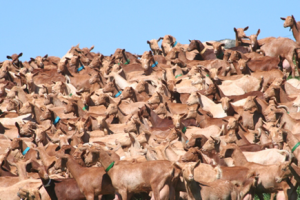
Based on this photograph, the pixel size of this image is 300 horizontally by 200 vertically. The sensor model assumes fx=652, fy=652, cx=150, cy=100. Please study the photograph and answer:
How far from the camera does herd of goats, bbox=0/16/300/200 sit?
10.9 m

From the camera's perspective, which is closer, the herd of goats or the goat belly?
the goat belly

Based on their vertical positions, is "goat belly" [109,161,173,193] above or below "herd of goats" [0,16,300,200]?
above

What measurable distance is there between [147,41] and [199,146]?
47.1 ft

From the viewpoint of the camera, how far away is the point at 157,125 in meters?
16.9

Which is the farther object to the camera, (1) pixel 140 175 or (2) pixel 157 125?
(2) pixel 157 125

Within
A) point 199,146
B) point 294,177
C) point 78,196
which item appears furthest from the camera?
point 199,146

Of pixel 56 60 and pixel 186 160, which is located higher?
pixel 186 160

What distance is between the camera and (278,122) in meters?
14.6

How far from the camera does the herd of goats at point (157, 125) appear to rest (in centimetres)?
1090

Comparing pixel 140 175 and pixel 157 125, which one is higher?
pixel 140 175

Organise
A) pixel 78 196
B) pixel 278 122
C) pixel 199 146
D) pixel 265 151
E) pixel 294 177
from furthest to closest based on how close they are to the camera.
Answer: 1. pixel 278 122
2. pixel 199 146
3. pixel 265 151
4. pixel 78 196
5. pixel 294 177

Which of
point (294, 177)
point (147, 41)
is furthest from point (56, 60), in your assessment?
point (294, 177)

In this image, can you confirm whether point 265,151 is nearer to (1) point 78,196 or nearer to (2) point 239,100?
(1) point 78,196

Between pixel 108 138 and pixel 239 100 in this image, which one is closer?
pixel 108 138
